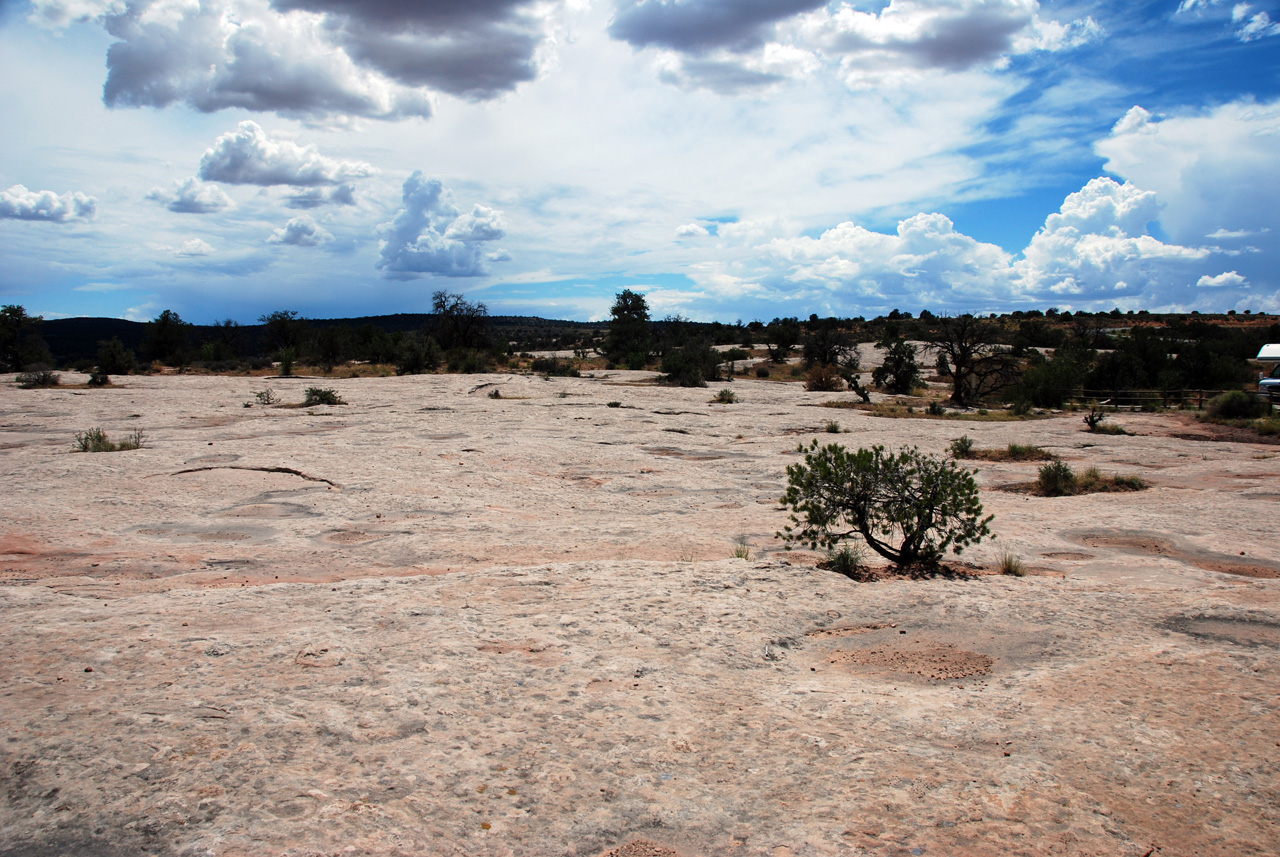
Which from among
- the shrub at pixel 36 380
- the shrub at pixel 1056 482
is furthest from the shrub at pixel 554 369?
the shrub at pixel 1056 482

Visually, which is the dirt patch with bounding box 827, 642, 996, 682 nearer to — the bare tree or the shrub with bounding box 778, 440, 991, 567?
the shrub with bounding box 778, 440, 991, 567

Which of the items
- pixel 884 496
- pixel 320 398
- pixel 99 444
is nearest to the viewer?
pixel 884 496

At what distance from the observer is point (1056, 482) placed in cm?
1155

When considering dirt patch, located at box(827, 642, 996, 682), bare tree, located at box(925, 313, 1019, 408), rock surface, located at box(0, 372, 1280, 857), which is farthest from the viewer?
bare tree, located at box(925, 313, 1019, 408)

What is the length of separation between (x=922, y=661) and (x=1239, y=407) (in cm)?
2489

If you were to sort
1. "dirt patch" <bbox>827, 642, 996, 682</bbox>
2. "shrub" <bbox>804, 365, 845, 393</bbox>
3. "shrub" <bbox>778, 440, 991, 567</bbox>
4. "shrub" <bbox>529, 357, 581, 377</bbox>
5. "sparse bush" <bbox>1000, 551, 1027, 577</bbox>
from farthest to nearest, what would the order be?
"shrub" <bbox>529, 357, 581, 377</bbox> < "shrub" <bbox>804, 365, 845, 393</bbox> < "shrub" <bbox>778, 440, 991, 567</bbox> < "sparse bush" <bbox>1000, 551, 1027, 577</bbox> < "dirt patch" <bbox>827, 642, 996, 682</bbox>

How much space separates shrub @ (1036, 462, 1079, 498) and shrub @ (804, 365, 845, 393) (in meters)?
21.1

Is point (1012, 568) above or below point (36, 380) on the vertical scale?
below

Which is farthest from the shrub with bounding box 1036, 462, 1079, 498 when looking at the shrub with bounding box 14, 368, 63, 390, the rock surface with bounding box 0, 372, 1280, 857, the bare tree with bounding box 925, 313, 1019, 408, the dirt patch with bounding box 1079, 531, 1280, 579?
the shrub with bounding box 14, 368, 63, 390

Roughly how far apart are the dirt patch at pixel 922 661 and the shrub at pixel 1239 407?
2405 cm

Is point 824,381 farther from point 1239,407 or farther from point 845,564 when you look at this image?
point 845,564

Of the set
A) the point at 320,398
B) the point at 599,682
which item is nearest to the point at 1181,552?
the point at 599,682

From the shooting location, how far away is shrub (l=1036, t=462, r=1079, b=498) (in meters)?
11.5

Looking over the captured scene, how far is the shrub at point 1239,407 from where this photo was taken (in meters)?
22.6
